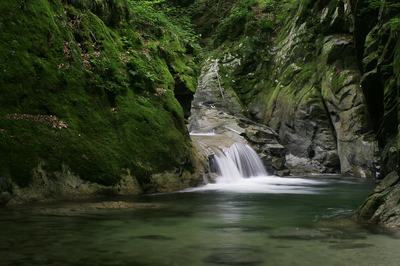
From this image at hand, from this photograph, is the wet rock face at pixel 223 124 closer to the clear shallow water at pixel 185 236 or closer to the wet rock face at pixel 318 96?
the wet rock face at pixel 318 96

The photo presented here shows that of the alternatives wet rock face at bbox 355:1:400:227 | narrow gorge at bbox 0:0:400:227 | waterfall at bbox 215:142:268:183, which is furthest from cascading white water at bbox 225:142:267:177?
wet rock face at bbox 355:1:400:227

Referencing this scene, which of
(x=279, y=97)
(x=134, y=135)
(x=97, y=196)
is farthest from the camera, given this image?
(x=279, y=97)

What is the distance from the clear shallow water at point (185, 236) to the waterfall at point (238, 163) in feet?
19.7

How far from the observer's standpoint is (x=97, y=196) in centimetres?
663

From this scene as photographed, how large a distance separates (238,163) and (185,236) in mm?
9839

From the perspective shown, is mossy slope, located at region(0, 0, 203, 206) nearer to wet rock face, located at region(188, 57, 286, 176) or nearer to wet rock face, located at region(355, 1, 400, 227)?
wet rock face, located at region(188, 57, 286, 176)

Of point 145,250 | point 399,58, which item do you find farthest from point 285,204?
point 145,250

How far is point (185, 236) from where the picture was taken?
12.5 feet

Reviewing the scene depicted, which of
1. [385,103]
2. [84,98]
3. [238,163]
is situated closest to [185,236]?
[84,98]

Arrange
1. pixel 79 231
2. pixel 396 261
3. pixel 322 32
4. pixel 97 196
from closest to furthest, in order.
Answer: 1. pixel 396 261
2. pixel 79 231
3. pixel 97 196
4. pixel 322 32

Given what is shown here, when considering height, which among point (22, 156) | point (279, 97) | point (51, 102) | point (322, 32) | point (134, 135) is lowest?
point (22, 156)

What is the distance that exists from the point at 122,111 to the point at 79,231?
4.87 m

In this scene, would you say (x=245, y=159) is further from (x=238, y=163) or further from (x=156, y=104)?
(x=156, y=104)

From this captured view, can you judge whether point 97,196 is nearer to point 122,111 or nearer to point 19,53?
point 122,111
